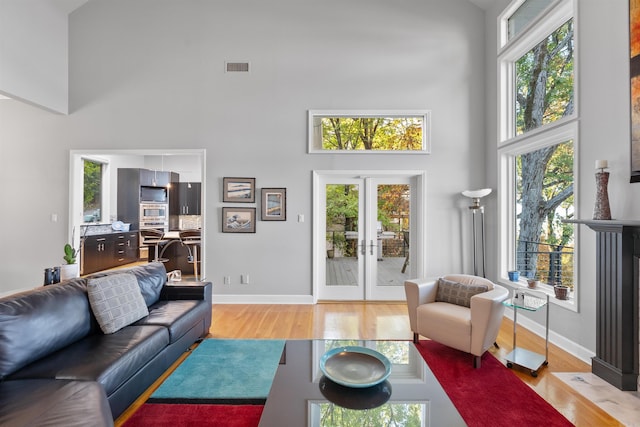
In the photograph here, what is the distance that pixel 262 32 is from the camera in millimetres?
4738

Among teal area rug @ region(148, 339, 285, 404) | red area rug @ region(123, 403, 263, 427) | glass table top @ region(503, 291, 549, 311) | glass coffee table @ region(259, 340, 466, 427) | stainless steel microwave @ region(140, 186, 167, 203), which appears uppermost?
stainless steel microwave @ region(140, 186, 167, 203)

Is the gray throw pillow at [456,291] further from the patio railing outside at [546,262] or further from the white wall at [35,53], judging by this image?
the white wall at [35,53]

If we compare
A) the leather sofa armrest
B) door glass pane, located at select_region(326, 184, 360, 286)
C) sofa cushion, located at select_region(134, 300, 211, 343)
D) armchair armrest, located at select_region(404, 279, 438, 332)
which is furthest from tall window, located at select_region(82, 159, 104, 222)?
armchair armrest, located at select_region(404, 279, 438, 332)

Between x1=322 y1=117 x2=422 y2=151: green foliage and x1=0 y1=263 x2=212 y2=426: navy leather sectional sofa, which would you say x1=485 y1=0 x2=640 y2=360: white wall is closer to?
x1=322 y1=117 x2=422 y2=151: green foliage

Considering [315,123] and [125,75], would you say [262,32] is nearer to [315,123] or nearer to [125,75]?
[315,123]

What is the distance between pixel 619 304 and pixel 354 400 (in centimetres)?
240

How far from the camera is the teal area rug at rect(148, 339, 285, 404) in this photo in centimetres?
221

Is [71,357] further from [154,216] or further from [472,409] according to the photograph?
[154,216]

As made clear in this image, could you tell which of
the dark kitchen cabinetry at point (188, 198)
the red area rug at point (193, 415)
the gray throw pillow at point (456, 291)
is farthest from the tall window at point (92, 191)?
the gray throw pillow at point (456, 291)

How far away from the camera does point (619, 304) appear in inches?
94.9

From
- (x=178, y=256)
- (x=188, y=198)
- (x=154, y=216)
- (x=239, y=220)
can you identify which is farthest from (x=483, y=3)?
(x=154, y=216)

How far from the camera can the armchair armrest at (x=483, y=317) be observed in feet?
8.50

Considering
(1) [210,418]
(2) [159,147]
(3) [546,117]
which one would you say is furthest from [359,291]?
(2) [159,147]

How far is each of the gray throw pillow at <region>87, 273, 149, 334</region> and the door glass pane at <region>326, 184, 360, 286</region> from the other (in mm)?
2818
